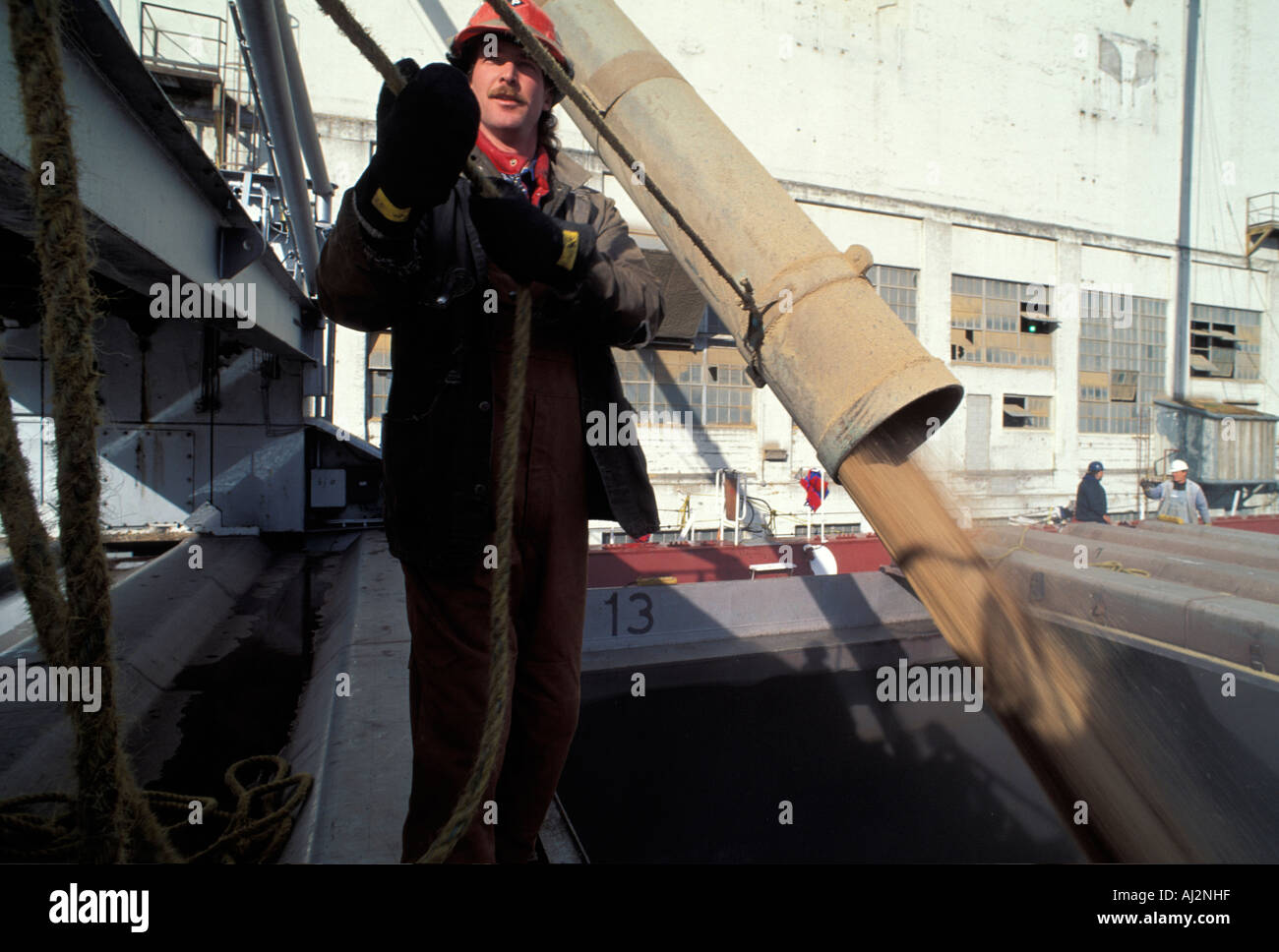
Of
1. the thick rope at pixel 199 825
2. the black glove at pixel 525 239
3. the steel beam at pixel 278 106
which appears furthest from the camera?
the steel beam at pixel 278 106

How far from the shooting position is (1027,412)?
1539cm

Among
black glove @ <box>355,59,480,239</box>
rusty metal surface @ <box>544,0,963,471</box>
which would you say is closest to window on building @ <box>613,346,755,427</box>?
rusty metal surface @ <box>544,0,963,471</box>

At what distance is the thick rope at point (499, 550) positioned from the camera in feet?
3.45

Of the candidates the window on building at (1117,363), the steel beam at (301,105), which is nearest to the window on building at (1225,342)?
the window on building at (1117,363)

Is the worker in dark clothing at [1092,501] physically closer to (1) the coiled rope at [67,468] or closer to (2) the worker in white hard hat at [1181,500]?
(2) the worker in white hard hat at [1181,500]

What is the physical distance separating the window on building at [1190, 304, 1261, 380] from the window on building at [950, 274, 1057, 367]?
493 cm

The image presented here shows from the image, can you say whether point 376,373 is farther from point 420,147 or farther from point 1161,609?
point 420,147

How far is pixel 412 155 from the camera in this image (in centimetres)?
104

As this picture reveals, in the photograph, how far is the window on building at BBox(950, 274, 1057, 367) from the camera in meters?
14.7

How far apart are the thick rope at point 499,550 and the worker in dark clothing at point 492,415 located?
5 centimetres

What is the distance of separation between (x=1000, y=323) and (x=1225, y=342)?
307 inches

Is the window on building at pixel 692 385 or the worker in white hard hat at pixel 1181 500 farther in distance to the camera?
the window on building at pixel 692 385

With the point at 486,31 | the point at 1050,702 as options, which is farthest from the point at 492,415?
the point at 1050,702
